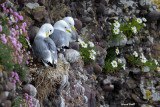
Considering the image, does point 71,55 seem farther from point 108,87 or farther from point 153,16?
point 153,16

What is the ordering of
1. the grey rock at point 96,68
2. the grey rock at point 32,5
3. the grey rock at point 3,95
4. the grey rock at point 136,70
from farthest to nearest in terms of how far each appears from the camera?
the grey rock at point 136,70, the grey rock at point 96,68, the grey rock at point 32,5, the grey rock at point 3,95

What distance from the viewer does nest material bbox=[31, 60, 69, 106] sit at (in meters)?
3.54

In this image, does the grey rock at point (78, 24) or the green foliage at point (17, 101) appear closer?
the green foliage at point (17, 101)

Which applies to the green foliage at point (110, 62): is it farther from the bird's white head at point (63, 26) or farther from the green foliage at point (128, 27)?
the bird's white head at point (63, 26)

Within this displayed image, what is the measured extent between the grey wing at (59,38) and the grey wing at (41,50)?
408mm

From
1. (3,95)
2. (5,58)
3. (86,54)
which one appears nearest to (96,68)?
(86,54)

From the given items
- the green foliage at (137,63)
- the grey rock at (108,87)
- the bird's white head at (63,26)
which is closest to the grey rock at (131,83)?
the green foliage at (137,63)

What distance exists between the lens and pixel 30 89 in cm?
324

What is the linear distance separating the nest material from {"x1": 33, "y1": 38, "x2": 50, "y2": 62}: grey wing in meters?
0.17

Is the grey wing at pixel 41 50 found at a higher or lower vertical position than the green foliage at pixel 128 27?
lower

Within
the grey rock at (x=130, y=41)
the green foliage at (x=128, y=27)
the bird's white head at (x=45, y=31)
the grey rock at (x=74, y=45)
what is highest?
the green foliage at (x=128, y=27)

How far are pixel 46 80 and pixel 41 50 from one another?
40cm

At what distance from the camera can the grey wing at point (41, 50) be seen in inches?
138

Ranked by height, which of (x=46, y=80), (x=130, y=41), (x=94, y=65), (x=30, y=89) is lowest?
(x=30, y=89)
